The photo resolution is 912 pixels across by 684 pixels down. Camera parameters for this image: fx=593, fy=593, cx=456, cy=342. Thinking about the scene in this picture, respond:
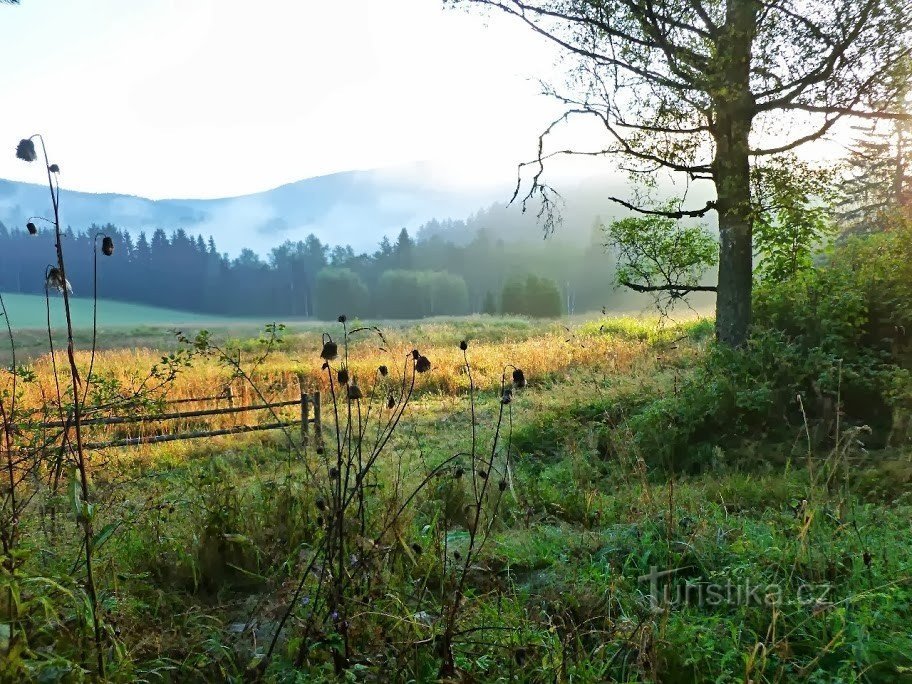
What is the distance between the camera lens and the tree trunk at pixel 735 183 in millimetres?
9531

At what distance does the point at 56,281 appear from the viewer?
2.39 meters

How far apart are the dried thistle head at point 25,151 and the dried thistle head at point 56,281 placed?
1.42ft

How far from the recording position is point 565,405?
9844mm

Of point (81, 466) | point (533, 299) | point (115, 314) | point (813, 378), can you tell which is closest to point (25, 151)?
point (81, 466)

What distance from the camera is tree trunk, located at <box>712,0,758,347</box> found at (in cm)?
953

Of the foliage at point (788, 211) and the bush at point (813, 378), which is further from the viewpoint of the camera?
the foliage at point (788, 211)

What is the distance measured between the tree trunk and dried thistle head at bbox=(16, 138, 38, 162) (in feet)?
31.7

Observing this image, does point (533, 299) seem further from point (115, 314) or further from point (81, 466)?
point (81, 466)

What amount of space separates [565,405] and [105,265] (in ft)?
289

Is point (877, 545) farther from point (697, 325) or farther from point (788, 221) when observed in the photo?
point (697, 325)

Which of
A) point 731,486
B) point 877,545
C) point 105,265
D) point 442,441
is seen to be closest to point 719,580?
point 877,545

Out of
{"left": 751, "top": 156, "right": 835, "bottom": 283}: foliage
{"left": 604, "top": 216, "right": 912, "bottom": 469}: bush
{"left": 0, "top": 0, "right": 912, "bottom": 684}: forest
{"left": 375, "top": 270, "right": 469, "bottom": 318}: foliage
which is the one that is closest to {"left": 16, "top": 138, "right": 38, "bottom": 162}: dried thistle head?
{"left": 0, "top": 0, "right": 912, "bottom": 684}: forest

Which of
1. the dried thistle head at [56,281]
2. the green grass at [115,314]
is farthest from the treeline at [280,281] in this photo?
the dried thistle head at [56,281]

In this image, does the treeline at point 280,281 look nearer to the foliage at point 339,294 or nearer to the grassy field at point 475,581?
the foliage at point 339,294
